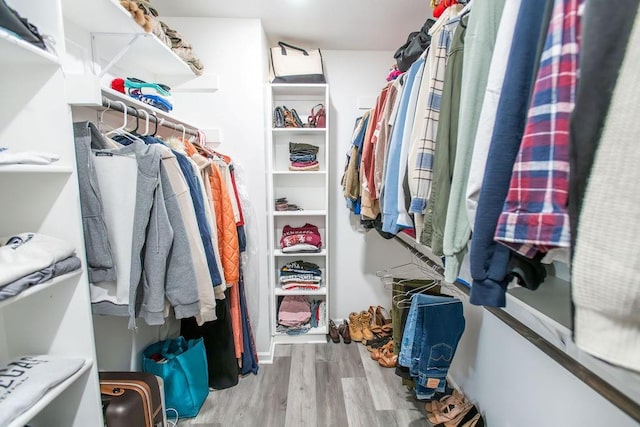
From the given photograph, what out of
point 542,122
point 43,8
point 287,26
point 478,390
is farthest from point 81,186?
point 478,390

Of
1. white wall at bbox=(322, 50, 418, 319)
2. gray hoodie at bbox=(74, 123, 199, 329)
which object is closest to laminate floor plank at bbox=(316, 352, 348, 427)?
white wall at bbox=(322, 50, 418, 319)

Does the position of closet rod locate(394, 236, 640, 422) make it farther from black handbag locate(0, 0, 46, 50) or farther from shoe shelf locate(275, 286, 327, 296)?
black handbag locate(0, 0, 46, 50)

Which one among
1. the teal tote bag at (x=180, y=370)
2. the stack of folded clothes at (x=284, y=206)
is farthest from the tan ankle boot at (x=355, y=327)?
the teal tote bag at (x=180, y=370)

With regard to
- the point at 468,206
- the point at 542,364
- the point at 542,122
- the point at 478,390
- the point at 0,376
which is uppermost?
the point at 542,122

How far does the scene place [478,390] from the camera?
4.72 feet

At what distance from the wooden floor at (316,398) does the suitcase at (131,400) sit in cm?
43

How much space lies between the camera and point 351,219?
2.42 metres

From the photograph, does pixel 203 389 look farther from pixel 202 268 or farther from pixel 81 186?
pixel 81 186

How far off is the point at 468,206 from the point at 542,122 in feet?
0.60

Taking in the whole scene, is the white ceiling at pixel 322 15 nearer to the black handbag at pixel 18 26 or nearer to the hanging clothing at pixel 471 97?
the black handbag at pixel 18 26

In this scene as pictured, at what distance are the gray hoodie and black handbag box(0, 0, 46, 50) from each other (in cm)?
25

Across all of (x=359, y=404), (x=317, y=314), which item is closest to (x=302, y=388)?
(x=359, y=404)

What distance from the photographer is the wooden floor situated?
4.93 ft

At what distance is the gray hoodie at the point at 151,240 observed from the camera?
0.94 meters
